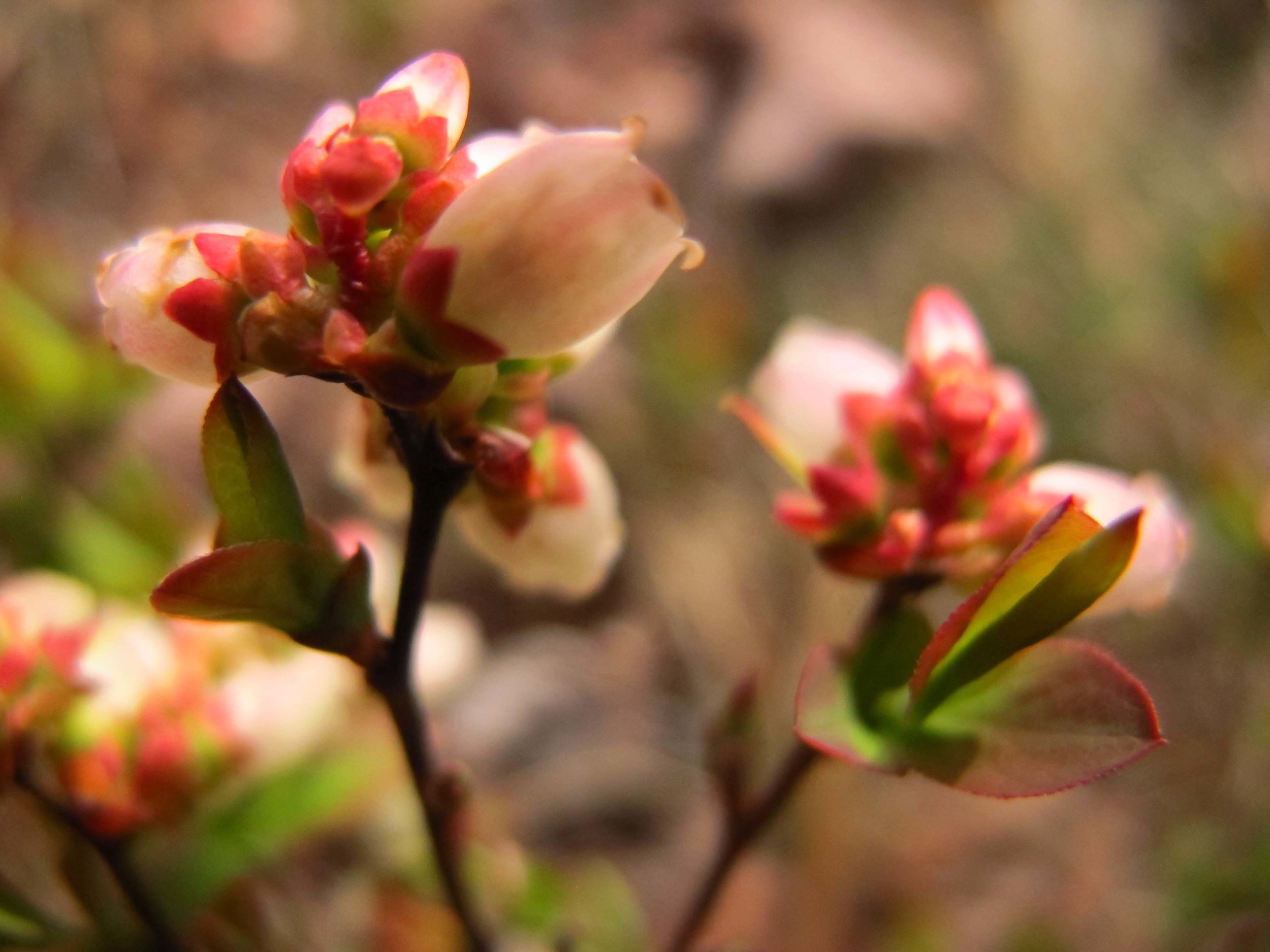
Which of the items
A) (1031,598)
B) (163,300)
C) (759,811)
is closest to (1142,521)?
(1031,598)

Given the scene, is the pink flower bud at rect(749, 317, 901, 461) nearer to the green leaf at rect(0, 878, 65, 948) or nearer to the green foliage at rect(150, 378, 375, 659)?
the green foliage at rect(150, 378, 375, 659)

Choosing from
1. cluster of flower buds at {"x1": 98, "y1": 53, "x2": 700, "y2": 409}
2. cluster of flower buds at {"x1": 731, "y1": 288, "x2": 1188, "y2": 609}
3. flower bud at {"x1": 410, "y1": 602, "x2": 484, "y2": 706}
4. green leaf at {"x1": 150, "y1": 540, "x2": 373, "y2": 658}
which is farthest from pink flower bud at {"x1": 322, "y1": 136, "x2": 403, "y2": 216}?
flower bud at {"x1": 410, "y1": 602, "x2": 484, "y2": 706}

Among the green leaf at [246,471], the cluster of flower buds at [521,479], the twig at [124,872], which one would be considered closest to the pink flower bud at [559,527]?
the cluster of flower buds at [521,479]

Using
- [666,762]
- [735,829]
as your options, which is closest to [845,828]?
[666,762]

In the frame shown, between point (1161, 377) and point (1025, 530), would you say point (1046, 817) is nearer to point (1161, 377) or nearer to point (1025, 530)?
point (1161, 377)

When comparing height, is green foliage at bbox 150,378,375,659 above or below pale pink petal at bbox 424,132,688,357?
below

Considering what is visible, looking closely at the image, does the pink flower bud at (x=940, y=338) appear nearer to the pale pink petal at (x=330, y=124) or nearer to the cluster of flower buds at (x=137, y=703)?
the pale pink petal at (x=330, y=124)

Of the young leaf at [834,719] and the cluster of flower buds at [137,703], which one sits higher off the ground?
the young leaf at [834,719]
